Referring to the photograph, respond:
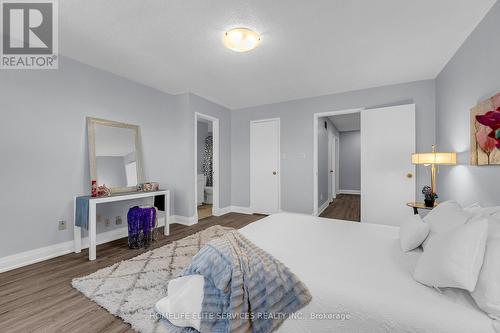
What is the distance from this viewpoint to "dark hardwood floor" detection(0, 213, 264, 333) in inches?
59.7

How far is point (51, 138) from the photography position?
8.73 feet

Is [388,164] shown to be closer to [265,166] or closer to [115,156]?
[265,166]

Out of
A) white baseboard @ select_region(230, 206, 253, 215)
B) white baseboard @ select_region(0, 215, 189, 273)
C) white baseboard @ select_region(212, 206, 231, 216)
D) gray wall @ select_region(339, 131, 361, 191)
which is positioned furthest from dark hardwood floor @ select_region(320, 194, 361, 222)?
white baseboard @ select_region(0, 215, 189, 273)

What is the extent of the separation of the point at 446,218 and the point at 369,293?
101 cm

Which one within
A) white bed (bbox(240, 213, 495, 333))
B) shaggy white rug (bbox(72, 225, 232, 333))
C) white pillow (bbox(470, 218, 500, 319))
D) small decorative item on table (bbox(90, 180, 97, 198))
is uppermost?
small decorative item on table (bbox(90, 180, 97, 198))

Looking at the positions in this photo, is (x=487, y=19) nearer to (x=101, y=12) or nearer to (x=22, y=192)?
(x=101, y=12)

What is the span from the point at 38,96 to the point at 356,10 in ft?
11.8

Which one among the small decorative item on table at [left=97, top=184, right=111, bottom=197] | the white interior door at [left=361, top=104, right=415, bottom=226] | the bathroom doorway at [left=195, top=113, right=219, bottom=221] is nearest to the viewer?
the small decorative item on table at [left=97, top=184, right=111, bottom=197]

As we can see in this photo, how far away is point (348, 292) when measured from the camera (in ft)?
3.46

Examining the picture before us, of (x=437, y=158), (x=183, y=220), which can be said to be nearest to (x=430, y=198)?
(x=437, y=158)

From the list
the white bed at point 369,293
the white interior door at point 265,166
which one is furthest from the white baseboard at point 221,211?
the white bed at point 369,293

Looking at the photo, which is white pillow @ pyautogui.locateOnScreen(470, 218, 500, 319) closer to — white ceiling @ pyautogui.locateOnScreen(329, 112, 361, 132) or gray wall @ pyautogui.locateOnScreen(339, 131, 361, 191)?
white ceiling @ pyautogui.locateOnScreen(329, 112, 361, 132)

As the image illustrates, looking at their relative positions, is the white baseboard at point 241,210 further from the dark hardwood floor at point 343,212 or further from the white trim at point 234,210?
the dark hardwood floor at point 343,212

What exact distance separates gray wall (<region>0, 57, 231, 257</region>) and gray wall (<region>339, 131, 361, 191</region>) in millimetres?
7093
